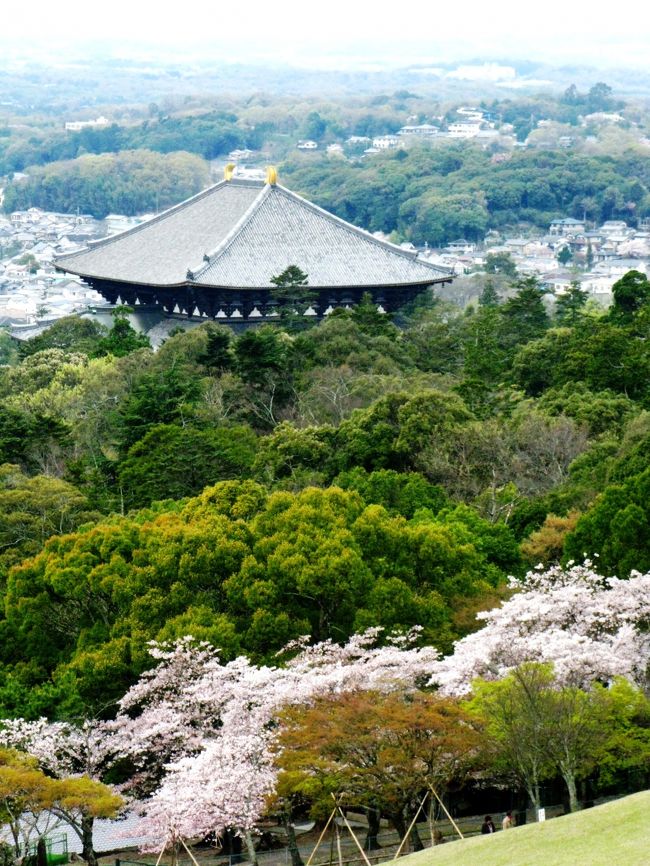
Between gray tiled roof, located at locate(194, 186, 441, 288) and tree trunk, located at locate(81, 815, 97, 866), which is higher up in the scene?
gray tiled roof, located at locate(194, 186, 441, 288)

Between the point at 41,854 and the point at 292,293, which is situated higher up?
the point at 292,293

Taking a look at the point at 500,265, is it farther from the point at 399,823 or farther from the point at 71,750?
the point at 399,823

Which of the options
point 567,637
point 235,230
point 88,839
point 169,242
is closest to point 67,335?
point 169,242

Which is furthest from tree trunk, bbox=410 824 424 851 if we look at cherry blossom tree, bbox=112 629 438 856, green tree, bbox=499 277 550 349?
green tree, bbox=499 277 550 349

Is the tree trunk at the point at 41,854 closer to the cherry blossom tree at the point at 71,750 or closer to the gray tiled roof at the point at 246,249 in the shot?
the cherry blossom tree at the point at 71,750

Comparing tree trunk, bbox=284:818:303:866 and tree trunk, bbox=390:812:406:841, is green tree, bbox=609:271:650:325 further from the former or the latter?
tree trunk, bbox=390:812:406:841

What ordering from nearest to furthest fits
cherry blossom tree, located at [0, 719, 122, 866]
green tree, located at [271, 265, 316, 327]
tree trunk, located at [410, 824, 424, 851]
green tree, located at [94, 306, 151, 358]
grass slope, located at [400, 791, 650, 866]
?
grass slope, located at [400, 791, 650, 866] < tree trunk, located at [410, 824, 424, 851] < cherry blossom tree, located at [0, 719, 122, 866] < green tree, located at [94, 306, 151, 358] < green tree, located at [271, 265, 316, 327]

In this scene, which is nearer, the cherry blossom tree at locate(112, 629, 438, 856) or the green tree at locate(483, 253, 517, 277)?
the cherry blossom tree at locate(112, 629, 438, 856)
